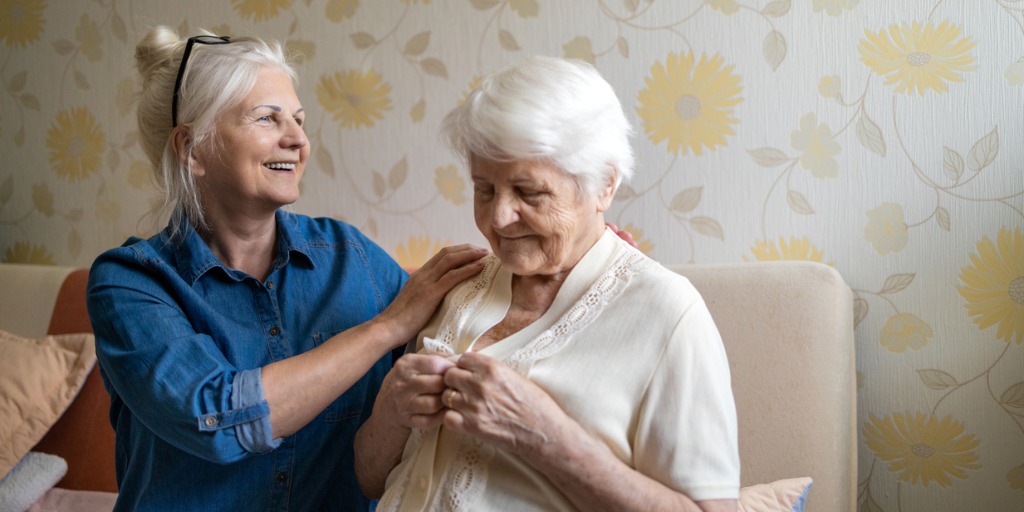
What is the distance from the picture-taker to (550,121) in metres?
1.22

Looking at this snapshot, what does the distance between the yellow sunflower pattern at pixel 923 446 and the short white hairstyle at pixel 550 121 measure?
963mm

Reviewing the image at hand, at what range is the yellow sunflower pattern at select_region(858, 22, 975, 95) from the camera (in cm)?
171

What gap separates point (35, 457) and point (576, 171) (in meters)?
1.72

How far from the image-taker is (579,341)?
1.26 m

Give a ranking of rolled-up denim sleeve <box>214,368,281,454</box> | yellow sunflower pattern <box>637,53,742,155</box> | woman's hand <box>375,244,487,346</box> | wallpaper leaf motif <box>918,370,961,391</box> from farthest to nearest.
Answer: yellow sunflower pattern <box>637,53,742,155</box> < wallpaper leaf motif <box>918,370,961,391</box> < woman's hand <box>375,244,487,346</box> < rolled-up denim sleeve <box>214,368,281,454</box>

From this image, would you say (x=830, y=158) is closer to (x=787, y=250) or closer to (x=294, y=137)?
(x=787, y=250)

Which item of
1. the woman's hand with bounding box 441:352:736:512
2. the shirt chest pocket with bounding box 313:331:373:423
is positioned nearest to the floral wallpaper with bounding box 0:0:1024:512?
the shirt chest pocket with bounding box 313:331:373:423

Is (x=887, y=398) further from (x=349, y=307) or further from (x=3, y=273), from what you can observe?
(x=3, y=273)

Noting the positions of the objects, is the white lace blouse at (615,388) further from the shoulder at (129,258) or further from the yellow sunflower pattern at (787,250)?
the yellow sunflower pattern at (787,250)

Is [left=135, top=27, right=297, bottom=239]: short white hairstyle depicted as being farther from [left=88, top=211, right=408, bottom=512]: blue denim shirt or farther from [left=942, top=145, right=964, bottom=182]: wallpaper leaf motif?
[left=942, top=145, right=964, bottom=182]: wallpaper leaf motif

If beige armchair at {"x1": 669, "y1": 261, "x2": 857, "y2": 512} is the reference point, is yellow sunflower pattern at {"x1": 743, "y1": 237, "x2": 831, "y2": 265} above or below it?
above

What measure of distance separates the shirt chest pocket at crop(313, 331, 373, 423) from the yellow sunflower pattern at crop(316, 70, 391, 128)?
0.81 metres

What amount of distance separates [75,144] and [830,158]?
219cm

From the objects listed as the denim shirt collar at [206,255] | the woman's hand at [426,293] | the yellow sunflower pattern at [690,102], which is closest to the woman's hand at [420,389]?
the woman's hand at [426,293]
